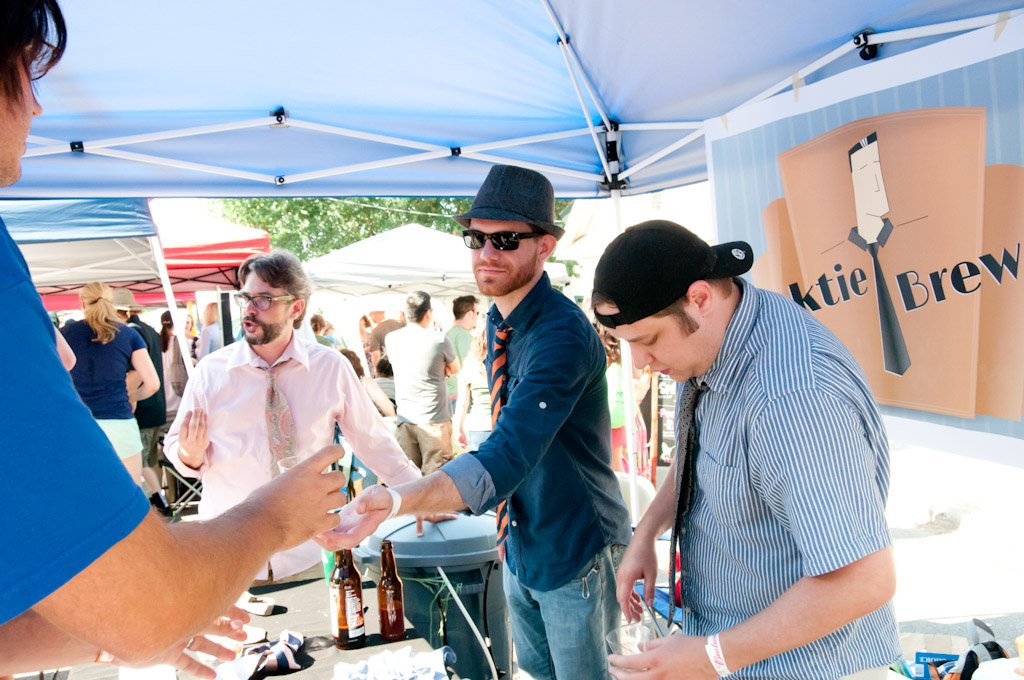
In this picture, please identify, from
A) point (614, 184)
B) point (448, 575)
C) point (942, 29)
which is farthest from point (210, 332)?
point (942, 29)

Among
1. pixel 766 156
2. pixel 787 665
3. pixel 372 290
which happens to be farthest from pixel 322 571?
pixel 372 290

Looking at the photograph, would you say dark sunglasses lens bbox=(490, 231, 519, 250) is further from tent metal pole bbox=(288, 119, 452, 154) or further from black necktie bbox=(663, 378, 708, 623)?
tent metal pole bbox=(288, 119, 452, 154)

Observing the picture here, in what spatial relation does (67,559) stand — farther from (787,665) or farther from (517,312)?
(517,312)

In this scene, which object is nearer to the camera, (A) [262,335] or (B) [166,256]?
(A) [262,335]

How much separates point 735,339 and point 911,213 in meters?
1.13

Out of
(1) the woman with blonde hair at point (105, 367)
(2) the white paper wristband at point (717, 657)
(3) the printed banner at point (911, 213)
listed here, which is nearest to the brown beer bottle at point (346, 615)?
(2) the white paper wristband at point (717, 657)

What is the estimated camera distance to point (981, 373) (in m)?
2.06

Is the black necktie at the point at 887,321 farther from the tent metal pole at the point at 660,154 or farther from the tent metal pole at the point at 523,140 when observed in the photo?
the tent metal pole at the point at 523,140

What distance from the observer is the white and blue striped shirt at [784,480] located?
1.25m

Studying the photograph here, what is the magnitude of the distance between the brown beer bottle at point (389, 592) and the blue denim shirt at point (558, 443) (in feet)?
1.33

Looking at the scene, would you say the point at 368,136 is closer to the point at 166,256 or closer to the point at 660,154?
the point at 660,154

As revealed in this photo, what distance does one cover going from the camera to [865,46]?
2246 millimetres

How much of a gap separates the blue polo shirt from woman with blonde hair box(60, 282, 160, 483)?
5.48 meters

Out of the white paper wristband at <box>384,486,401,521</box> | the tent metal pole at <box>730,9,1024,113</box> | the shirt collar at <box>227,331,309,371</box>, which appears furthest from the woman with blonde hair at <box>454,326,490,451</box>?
the white paper wristband at <box>384,486,401,521</box>
